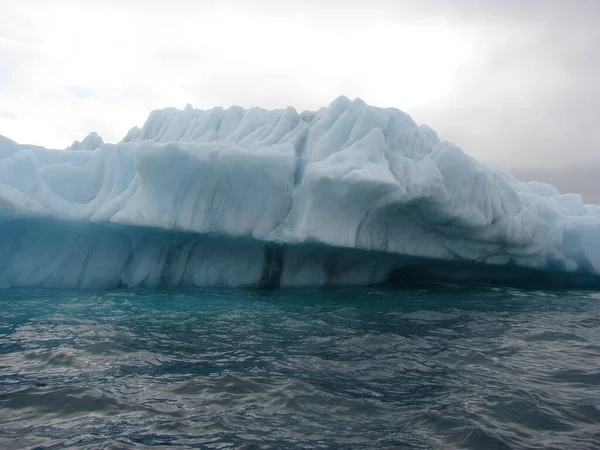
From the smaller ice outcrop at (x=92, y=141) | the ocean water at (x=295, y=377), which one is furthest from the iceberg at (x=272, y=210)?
the ocean water at (x=295, y=377)

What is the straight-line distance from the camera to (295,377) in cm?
455

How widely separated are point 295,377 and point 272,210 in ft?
17.2

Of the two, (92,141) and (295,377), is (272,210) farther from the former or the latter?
(92,141)

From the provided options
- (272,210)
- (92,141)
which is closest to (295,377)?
(272,210)

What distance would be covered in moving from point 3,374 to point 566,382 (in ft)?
17.2

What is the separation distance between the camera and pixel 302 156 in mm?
9945

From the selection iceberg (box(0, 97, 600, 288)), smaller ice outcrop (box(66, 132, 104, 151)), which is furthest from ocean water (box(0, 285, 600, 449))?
smaller ice outcrop (box(66, 132, 104, 151))

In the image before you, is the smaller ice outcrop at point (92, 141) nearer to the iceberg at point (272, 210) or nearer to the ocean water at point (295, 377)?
the iceberg at point (272, 210)

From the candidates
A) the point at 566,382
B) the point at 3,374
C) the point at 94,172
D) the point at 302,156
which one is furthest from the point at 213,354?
the point at 94,172

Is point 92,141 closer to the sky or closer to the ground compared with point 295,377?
closer to the sky

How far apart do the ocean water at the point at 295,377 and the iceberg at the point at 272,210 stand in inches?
81.3

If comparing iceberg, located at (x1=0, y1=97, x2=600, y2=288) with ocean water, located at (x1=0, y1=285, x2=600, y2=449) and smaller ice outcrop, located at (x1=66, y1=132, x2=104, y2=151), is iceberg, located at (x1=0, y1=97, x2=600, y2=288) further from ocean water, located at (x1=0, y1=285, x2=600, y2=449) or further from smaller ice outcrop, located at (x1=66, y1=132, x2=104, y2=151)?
ocean water, located at (x1=0, y1=285, x2=600, y2=449)

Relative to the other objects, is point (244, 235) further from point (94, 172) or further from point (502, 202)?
point (502, 202)

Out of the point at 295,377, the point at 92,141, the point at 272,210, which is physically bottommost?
the point at 295,377
